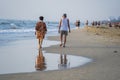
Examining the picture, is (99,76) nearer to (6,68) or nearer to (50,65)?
(50,65)

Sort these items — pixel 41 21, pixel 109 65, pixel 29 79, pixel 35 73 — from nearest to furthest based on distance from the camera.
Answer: pixel 29 79
pixel 35 73
pixel 109 65
pixel 41 21

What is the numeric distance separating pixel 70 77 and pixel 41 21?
365 inches

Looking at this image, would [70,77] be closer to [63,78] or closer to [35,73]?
[63,78]

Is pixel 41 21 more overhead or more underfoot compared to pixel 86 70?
more overhead

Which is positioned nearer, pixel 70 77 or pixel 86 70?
pixel 70 77

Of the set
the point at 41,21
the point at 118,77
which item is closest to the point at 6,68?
the point at 118,77

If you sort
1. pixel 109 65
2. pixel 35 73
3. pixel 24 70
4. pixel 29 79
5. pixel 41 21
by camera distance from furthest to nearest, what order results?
pixel 41 21, pixel 109 65, pixel 24 70, pixel 35 73, pixel 29 79

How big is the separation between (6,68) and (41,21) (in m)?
7.44

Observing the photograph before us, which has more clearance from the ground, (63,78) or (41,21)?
(41,21)

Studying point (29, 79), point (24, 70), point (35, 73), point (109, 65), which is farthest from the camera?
point (109, 65)

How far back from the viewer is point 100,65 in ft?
31.1

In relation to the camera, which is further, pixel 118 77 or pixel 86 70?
pixel 86 70

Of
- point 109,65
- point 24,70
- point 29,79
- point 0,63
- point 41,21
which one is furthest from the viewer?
point 41,21

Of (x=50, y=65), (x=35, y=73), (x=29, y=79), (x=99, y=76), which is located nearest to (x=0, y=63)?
(x=50, y=65)
